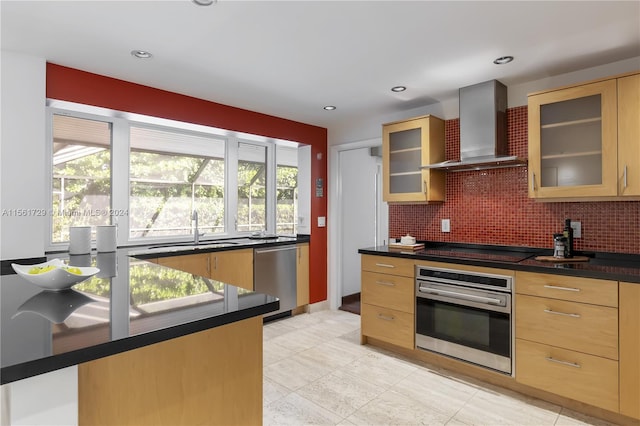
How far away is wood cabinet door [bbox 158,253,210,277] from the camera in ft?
9.96

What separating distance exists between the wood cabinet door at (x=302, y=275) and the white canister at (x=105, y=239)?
6.47 feet

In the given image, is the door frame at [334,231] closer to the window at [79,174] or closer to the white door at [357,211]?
the white door at [357,211]

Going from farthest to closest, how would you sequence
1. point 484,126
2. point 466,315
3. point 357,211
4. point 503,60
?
point 357,211 → point 484,126 → point 466,315 → point 503,60

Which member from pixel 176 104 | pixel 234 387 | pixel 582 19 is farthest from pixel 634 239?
pixel 176 104

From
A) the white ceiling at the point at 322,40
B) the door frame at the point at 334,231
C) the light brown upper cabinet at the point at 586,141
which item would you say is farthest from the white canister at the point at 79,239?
the light brown upper cabinet at the point at 586,141

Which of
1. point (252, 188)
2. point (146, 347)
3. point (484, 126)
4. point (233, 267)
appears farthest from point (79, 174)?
point (484, 126)

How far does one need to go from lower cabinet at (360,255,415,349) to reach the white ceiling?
155 cm

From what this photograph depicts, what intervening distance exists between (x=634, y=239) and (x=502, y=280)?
3.13 feet

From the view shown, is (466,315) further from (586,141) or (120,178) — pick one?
(120,178)

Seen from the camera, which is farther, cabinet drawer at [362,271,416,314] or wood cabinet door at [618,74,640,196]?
cabinet drawer at [362,271,416,314]

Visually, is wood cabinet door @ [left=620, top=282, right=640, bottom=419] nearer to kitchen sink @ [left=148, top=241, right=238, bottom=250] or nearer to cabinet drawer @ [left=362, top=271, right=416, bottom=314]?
cabinet drawer @ [left=362, top=271, right=416, bottom=314]

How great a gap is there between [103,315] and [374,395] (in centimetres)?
196

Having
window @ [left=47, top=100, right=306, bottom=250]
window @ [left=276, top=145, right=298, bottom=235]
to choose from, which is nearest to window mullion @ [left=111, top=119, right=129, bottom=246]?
window @ [left=47, top=100, right=306, bottom=250]

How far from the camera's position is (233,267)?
11.6 feet
